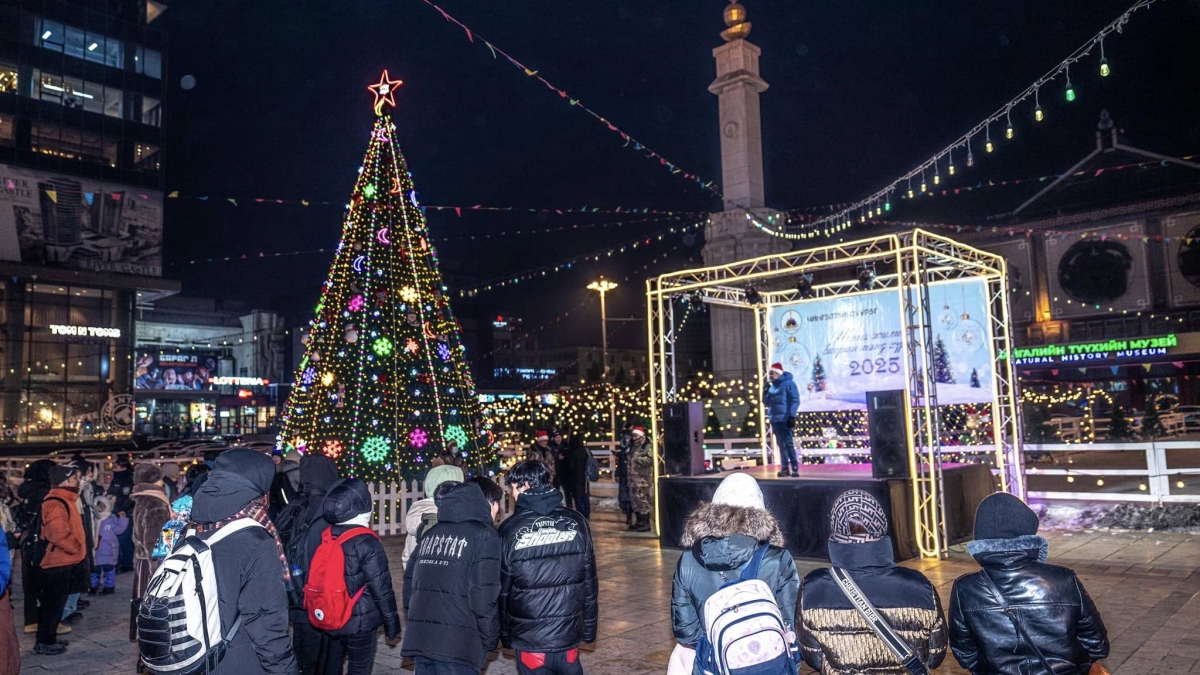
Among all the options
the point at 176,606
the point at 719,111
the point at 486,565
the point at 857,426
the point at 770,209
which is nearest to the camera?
Answer: the point at 176,606

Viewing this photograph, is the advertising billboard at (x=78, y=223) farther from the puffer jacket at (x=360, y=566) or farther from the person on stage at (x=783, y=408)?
the puffer jacket at (x=360, y=566)

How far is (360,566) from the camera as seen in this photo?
422 centimetres

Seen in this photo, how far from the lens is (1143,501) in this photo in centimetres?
1169

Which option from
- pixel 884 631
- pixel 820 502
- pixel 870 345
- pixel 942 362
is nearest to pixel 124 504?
pixel 820 502

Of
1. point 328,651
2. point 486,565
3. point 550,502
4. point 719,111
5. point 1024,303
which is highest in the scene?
point 719,111

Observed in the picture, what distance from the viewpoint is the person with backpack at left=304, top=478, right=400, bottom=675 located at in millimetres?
4203

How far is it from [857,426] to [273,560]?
72.6 ft

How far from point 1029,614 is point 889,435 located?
24.8 feet

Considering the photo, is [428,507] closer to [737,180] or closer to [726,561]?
[726,561]

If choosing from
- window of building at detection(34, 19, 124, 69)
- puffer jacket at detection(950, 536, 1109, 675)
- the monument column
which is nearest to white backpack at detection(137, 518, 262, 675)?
puffer jacket at detection(950, 536, 1109, 675)

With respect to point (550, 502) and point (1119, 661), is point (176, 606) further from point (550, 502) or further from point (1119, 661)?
point (1119, 661)

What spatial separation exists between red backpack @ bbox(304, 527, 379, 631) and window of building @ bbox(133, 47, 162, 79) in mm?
43335

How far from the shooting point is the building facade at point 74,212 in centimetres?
3359

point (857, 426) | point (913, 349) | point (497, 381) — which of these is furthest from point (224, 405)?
point (913, 349)
